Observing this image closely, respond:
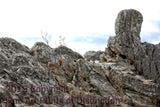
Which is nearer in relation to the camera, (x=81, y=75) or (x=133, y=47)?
(x=81, y=75)

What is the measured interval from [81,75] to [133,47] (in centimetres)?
962

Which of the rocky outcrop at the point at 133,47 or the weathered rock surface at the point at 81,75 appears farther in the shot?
the rocky outcrop at the point at 133,47

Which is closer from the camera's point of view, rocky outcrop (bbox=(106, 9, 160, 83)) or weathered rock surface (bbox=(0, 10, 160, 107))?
weathered rock surface (bbox=(0, 10, 160, 107))

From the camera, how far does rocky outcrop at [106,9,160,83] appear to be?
24.9 metres

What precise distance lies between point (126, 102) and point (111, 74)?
4279 mm

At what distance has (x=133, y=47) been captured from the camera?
87.2 ft

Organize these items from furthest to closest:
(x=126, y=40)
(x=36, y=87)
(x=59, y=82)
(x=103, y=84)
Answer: (x=126, y=40) < (x=103, y=84) < (x=59, y=82) < (x=36, y=87)

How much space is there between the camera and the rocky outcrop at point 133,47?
81.8ft

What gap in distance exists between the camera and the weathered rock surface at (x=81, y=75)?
657 inches

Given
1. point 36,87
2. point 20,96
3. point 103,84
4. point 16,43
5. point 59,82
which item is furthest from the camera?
point 16,43

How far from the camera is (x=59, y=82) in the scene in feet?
68.3

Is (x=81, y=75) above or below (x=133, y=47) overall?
below

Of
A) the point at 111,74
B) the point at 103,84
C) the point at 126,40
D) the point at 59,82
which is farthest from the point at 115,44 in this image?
the point at 59,82

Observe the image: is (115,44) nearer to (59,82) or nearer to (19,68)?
(59,82)
